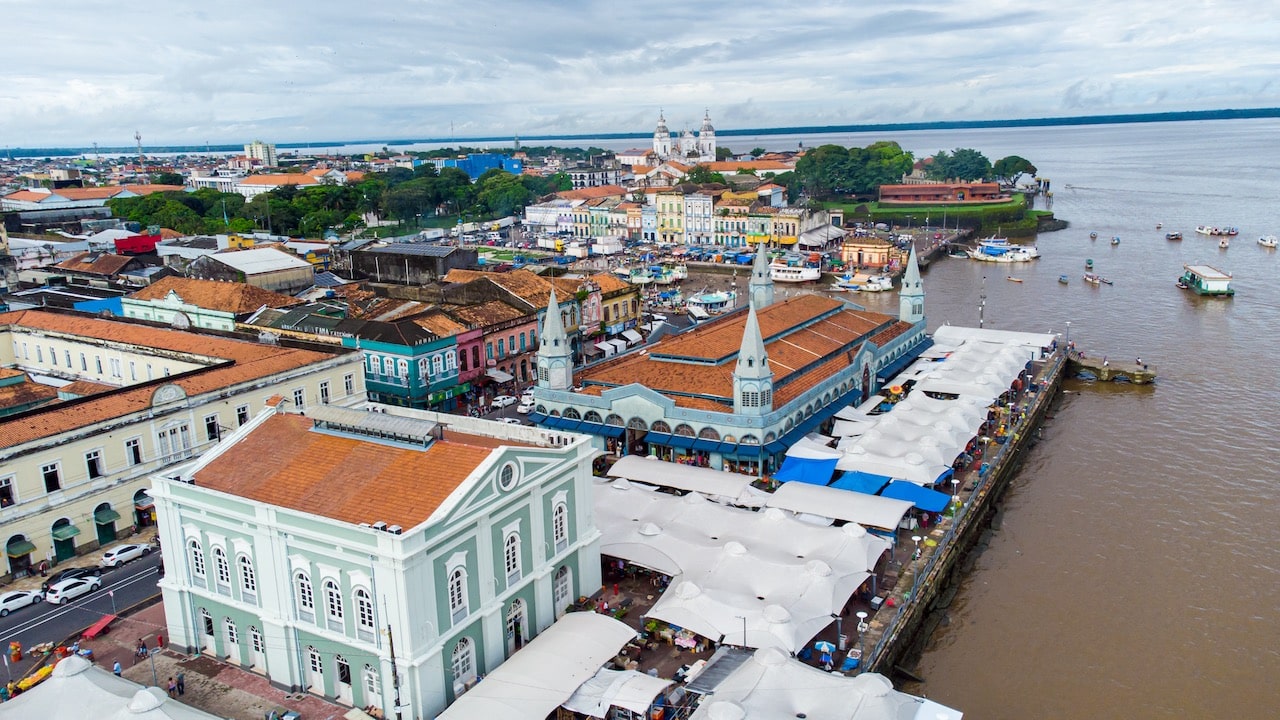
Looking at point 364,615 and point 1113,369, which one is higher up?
point 364,615

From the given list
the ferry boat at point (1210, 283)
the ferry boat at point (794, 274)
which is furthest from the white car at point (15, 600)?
the ferry boat at point (1210, 283)

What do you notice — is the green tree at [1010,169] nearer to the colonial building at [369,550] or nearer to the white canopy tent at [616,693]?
the colonial building at [369,550]

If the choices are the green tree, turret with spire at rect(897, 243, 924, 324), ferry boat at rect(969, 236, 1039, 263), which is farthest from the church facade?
turret with spire at rect(897, 243, 924, 324)

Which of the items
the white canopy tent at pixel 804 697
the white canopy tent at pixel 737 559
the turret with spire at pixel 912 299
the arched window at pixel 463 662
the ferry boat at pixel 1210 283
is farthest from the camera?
the ferry boat at pixel 1210 283

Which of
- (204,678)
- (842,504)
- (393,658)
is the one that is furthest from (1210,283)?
(204,678)

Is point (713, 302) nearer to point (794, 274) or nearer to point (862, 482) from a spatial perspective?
point (794, 274)

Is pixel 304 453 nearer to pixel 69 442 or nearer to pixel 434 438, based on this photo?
pixel 434 438
